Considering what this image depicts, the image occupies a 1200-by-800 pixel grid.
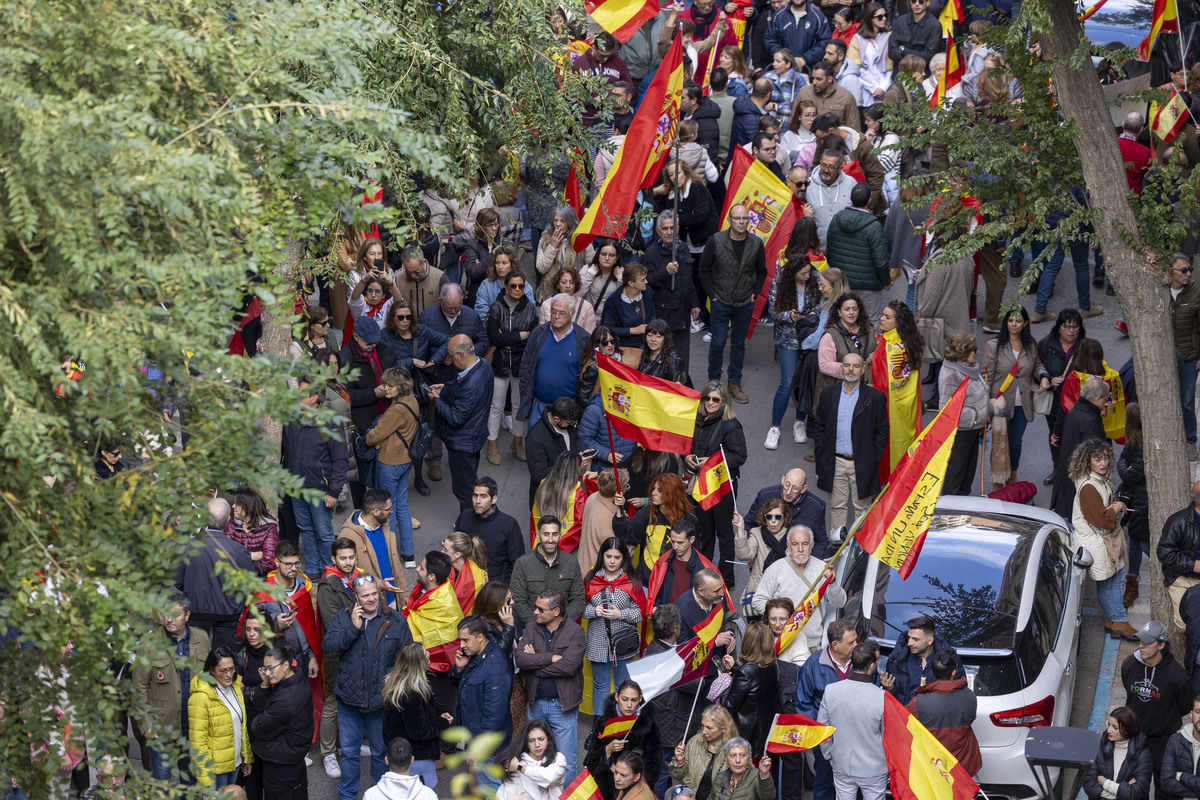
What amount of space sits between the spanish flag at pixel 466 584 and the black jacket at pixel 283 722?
1.55 m

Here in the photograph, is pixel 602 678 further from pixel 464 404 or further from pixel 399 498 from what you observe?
pixel 464 404

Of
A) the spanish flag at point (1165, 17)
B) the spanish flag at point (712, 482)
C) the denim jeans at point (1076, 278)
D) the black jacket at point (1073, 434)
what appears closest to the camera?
the spanish flag at point (712, 482)

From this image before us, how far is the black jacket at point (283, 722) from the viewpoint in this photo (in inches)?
402

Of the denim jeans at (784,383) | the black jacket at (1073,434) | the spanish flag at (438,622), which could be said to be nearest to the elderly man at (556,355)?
the denim jeans at (784,383)

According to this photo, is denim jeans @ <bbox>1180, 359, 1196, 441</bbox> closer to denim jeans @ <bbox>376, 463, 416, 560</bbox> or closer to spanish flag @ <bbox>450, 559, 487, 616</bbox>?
spanish flag @ <bbox>450, 559, 487, 616</bbox>

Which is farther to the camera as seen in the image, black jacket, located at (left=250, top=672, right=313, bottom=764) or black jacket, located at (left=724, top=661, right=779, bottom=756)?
black jacket, located at (left=724, top=661, right=779, bottom=756)

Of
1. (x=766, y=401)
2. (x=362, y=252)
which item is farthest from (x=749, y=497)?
(x=362, y=252)

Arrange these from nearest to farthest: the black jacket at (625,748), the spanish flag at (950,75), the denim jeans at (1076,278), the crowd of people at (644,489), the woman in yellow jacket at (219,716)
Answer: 1. the woman in yellow jacket at (219,716)
2. the crowd of people at (644,489)
3. the black jacket at (625,748)
4. the denim jeans at (1076,278)
5. the spanish flag at (950,75)

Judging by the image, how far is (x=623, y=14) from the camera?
1502 centimetres

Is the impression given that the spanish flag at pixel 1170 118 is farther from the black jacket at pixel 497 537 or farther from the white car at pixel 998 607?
the black jacket at pixel 497 537

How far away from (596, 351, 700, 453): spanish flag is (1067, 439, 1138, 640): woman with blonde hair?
327 centimetres

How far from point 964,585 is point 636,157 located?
5224 mm

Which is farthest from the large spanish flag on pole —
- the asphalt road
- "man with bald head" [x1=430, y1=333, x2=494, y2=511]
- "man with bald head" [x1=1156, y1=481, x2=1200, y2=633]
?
"man with bald head" [x1=1156, y1=481, x2=1200, y2=633]

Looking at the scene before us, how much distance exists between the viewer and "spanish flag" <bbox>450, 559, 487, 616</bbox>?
37.8ft
